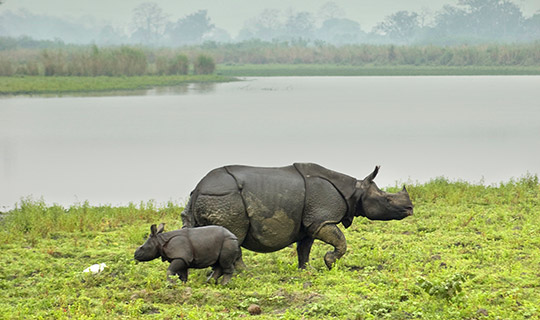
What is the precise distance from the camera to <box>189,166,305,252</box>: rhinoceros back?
8406 mm

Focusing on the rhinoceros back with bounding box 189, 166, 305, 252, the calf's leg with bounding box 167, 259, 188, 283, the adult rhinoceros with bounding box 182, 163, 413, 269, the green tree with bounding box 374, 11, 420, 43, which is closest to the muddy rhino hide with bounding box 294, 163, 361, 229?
the adult rhinoceros with bounding box 182, 163, 413, 269

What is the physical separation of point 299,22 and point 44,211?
14652 centimetres

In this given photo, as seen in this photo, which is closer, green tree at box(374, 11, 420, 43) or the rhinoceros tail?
the rhinoceros tail

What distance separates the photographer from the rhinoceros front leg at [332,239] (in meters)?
8.84

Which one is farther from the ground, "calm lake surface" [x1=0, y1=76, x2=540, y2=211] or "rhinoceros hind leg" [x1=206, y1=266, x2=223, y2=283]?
"rhinoceros hind leg" [x1=206, y1=266, x2=223, y2=283]

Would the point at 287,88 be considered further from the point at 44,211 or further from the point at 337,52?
the point at 44,211

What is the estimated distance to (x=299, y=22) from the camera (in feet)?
512

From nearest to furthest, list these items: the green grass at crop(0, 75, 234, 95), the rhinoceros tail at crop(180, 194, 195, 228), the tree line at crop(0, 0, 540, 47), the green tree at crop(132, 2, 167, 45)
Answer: the rhinoceros tail at crop(180, 194, 195, 228) < the green grass at crop(0, 75, 234, 95) < the tree line at crop(0, 0, 540, 47) < the green tree at crop(132, 2, 167, 45)

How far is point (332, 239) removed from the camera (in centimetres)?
884

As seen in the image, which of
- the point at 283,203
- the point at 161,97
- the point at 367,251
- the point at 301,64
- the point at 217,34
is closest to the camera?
the point at 283,203

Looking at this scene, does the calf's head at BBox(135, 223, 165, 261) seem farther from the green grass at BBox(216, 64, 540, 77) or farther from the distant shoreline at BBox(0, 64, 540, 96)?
the green grass at BBox(216, 64, 540, 77)

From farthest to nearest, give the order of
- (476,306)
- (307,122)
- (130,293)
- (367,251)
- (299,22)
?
1. (299,22)
2. (307,122)
3. (367,251)
4. (130,293)
5. (476,306)

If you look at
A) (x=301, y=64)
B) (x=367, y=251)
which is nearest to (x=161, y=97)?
(x=301, y=64)

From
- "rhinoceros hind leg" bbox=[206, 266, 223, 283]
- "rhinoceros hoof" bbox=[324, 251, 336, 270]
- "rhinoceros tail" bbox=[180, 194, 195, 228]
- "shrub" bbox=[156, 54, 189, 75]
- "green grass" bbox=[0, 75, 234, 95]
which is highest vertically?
"rhinoceros tail" bbox=[180, 194, 195, 228]
